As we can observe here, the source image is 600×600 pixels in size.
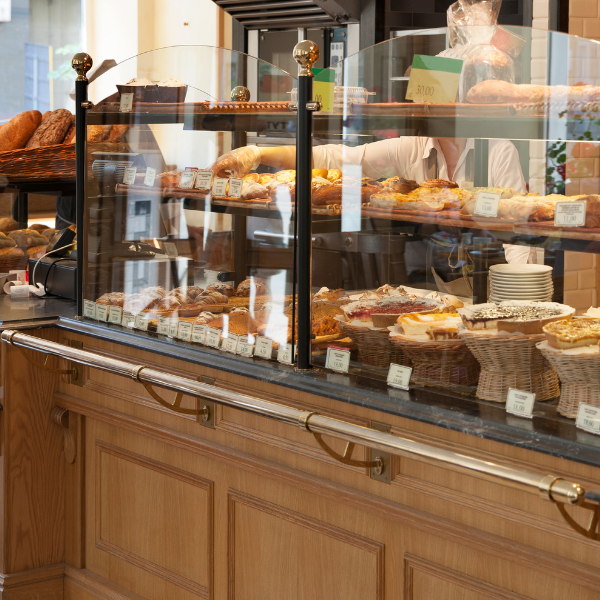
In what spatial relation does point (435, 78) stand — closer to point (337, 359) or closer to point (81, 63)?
point (337, 359)

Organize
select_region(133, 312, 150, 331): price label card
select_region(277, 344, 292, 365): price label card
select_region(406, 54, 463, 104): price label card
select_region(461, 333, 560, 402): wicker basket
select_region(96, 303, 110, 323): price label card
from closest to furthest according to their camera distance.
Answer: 1. select_region(461, 333, 560, 402): wicker basket
2. select_region(406, 54, 463, 104): price label card
3. select_region(277, 344, 292, 365): price label card
4. select_region(133, 312, 150, 331): price label card
5. select_region(96, 303, 110, 323): price label card

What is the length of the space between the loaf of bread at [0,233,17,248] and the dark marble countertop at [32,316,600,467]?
1.14 meters

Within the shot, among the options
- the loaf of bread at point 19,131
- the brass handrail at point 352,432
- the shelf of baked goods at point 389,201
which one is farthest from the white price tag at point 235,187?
the loaf of bread at point 19,131

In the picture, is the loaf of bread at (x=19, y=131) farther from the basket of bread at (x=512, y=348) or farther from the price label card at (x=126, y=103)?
the basket of bread at (x=512, y=348)

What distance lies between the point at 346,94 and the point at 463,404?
0.68 meters

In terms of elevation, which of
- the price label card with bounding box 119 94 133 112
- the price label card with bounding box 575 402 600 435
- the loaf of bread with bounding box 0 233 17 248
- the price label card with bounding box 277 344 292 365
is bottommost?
the price label card with bounding box 575 402 600 435

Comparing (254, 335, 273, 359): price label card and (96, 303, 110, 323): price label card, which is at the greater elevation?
(96, 303, 110, 323): price label card

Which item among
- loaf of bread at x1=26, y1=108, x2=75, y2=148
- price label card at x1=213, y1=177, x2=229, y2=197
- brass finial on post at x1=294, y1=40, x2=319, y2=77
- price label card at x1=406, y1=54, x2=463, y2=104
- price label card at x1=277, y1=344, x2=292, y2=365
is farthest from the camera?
loaf of bread at x1=26, y1=108, x2=75, y2=148

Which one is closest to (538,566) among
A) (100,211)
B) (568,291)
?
(568,291)

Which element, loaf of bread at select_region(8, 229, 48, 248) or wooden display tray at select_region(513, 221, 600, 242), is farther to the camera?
loaf of bread at select_region(8, 229, 48, 248)

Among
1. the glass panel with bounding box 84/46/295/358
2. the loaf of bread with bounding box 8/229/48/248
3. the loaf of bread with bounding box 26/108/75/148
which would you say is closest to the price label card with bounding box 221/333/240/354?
the glass panel with bounding box 84/46/295/358

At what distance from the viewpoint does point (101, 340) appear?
7.30 feet

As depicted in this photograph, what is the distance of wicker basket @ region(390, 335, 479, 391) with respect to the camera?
1560 mm

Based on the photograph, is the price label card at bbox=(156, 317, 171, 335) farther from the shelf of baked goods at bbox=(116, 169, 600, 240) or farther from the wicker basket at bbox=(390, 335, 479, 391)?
the wicker basket at bbox=(390, 335, 479, 391)
